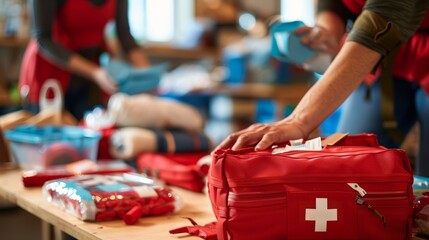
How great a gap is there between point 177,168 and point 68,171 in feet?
1.01

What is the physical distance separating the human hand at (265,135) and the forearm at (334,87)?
17mm

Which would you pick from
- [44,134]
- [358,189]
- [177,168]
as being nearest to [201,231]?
[358,189]

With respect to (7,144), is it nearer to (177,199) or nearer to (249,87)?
(177,199)

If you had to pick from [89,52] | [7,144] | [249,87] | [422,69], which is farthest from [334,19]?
[249,87]

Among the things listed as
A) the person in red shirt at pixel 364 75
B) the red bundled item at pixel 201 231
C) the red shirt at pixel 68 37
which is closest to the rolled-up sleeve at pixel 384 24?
the person in red shirt at pixel 364 75

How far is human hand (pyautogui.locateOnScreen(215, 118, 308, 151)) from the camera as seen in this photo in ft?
3.83

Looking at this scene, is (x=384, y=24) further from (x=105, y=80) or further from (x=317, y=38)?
(x=105, y=80)

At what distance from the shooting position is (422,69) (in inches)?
61.9

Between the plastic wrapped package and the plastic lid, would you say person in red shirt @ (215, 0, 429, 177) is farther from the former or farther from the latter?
the plastic lid

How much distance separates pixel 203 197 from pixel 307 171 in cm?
59

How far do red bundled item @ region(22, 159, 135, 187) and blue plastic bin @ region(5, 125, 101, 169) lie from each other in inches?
2.2

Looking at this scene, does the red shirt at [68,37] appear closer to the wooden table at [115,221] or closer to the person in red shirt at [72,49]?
the person in red shirt at [72,49]

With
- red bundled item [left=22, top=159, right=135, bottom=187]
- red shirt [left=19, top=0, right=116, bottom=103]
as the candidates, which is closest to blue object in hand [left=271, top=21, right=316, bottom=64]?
red bundled item [left=22, top=159, right=135, bottom=187]

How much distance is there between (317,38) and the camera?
1.67 meters
